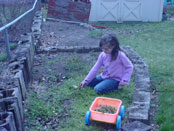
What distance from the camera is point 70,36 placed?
28.3 ft

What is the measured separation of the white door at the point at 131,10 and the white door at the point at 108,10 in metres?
0.32

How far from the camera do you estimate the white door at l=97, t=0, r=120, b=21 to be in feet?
43.0

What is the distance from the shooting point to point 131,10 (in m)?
13.2

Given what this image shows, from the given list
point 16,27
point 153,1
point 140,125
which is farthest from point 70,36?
point 153,1

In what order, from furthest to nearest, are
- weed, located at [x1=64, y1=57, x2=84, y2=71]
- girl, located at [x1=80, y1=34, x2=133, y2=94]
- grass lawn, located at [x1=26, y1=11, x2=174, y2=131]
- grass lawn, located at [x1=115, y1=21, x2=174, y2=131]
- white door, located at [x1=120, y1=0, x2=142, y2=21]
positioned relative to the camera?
white door, located at [x1=120, y1=0, x2=142, y2=21] < weed, located at [x1=64, y1=57, x2=84, y2=71] < girl, located at [x1=80, y1=34, x2=133, y2=94] < grass lawn, located at [x1=115, y1=21, x2=174, y2=131] < grass lawn, located at [x1=26, y1=11, x2=174, y2=131]

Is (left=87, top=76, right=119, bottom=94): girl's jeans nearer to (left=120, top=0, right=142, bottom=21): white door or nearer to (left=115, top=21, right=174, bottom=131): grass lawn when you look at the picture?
(left=115, top=21, right=174, bottom=131): grass lawn

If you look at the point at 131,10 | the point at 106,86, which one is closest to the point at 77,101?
the point at 106,86

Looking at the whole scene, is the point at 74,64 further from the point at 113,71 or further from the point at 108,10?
the point at 108,10

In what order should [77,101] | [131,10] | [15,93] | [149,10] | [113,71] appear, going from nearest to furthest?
[15,93] < [77,101] < [113,71] < [131,10] < [149,10]

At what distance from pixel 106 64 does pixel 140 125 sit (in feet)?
4.84

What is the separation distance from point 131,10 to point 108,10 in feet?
4.08

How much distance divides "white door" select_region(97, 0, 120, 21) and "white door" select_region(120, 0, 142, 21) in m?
0.32

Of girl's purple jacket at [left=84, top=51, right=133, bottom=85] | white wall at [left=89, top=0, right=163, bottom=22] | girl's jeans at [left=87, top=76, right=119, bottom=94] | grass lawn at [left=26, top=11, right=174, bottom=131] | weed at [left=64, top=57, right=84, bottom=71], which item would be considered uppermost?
white wall at [left=89, top=0, right=163, bottom=22]

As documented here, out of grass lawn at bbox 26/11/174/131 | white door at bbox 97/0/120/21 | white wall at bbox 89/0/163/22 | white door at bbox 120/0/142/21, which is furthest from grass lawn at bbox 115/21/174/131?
white door at bbox 97/0/120/21
